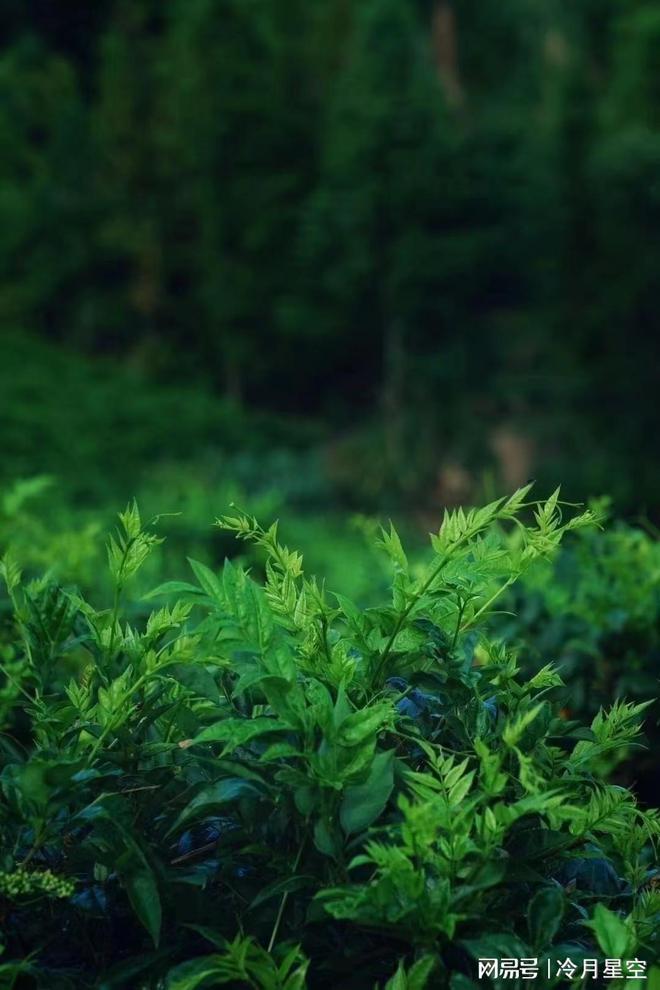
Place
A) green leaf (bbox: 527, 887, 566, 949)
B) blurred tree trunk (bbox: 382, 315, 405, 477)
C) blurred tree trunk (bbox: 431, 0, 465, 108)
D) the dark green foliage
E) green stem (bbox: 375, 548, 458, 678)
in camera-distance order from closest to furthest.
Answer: green leaf (bbox: 527, 887, 566, 949) < green stem (bbox: 375, 548, 458, 678) < the dark green foliage < blurred tree trunk (bbox: 382, 315, 405, 477) < blurred tree trunk (bbox: 431, 0, 465, 108)

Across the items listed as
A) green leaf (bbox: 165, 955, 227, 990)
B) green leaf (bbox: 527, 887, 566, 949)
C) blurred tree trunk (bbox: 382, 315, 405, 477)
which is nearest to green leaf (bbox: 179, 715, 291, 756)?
green leaf (bbox: 165, 955, 227, 990)

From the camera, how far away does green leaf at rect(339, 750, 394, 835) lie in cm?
161

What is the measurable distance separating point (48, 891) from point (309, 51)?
22.8 metres

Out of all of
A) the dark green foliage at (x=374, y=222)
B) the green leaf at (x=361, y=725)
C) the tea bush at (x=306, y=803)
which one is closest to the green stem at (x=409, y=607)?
the tea bush at (x=306, y=803)

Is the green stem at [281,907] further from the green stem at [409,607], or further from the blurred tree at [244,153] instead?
the blurred tree at [244,153]

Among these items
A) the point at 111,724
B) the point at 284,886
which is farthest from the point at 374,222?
the point at 284,886

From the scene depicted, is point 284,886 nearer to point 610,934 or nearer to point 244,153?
point 610,934

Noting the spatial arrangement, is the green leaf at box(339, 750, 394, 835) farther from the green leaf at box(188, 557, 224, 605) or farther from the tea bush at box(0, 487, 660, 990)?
the green leaf at box(188, 557, 224, 605)

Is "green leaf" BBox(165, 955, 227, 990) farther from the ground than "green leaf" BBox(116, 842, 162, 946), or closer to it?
closer to it

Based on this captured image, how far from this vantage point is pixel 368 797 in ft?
5.30

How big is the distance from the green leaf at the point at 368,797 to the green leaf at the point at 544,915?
0.22m

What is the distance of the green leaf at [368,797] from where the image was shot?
1.61 metres

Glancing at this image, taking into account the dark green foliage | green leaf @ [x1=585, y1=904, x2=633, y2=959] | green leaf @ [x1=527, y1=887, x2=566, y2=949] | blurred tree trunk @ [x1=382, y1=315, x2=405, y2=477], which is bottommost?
green leaf @ [x1=585, y1=904, x2=633, y2=959]

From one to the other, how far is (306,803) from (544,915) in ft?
1.04
